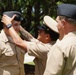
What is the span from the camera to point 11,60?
5.49 meters

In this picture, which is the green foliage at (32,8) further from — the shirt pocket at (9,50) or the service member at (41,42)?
the service member at (41,42)

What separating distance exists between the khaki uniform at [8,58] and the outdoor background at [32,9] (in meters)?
6.96

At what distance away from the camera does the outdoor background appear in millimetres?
13453

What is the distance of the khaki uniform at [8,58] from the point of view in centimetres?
544

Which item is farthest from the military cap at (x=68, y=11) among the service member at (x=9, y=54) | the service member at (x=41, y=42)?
the service member at (x=9, y=54)

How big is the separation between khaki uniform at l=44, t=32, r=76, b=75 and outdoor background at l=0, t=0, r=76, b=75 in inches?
353

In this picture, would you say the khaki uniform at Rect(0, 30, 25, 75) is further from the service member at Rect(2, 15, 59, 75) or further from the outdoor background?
the outdoor background

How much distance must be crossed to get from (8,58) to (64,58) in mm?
2198

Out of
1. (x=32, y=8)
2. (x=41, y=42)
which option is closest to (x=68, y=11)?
(x=41, y=42)

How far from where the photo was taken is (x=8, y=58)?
5469 mm

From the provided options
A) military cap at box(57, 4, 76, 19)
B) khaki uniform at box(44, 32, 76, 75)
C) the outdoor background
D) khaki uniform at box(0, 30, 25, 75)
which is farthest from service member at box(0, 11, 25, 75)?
the outdoor background

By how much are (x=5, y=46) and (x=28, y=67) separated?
10.6 m

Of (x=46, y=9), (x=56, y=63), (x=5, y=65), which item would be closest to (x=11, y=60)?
(x=5, y=65)

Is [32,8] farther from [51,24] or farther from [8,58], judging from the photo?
[51,24]
